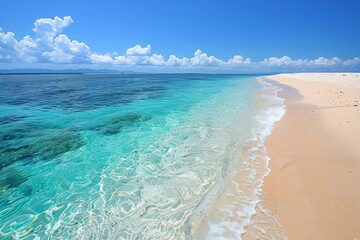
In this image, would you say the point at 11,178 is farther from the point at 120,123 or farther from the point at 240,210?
the point at 240,210

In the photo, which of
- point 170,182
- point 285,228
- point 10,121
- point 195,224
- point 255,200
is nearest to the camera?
point 285,228

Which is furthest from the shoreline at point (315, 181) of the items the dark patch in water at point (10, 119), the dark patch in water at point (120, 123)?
the dark patch in water at point (10, 119)

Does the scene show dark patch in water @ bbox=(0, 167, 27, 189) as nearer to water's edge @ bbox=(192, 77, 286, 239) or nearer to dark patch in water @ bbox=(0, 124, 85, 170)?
dark patch in water @ bbox=(0, 124, 85, 170)

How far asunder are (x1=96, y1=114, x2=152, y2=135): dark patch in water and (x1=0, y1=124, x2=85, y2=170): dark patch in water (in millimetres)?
1537

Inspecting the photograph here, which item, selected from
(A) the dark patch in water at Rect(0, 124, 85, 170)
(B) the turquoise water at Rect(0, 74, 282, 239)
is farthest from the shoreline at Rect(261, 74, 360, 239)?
(A) the dark patch in water at Rect(0, 124, 85, 170)

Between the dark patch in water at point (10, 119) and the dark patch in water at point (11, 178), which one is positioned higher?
the dark patch in water at point (11, 178)

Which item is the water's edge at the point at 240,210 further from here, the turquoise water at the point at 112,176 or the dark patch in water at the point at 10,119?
the dark patch in water at the point at 10,119

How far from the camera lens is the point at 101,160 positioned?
7703 millimetres

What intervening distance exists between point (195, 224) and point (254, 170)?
3.20m

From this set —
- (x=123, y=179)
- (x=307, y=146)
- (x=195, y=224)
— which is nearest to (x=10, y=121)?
(x=123, y=179)

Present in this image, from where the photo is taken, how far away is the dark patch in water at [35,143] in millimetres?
8023

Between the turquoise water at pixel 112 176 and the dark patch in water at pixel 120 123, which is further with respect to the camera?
the dark patch in water at pixel 120 123

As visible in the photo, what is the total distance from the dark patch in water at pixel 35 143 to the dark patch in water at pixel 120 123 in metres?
1.54

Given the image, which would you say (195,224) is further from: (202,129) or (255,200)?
(202,129)
